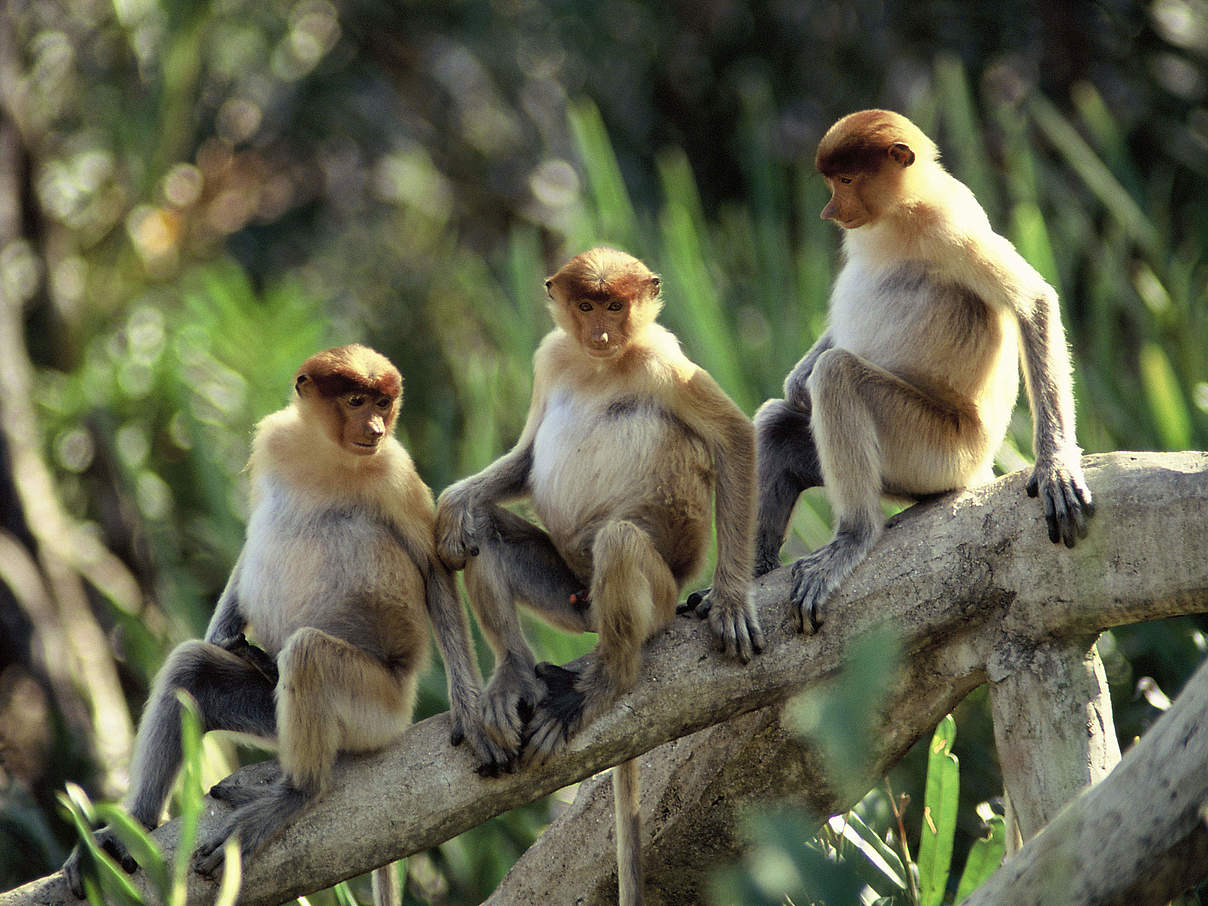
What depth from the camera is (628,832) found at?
274 centimetres

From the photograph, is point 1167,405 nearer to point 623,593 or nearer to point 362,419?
point 623,593

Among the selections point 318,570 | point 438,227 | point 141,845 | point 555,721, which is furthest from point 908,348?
point 438,227

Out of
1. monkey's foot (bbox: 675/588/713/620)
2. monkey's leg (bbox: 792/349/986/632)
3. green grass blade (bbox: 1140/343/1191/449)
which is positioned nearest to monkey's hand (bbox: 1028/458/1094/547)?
monkey's leg (bbox: 792/349/986/632)

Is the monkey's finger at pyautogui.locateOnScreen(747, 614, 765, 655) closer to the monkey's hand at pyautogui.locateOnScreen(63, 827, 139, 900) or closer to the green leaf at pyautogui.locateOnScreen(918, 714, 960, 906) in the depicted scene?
the green leaf at pyautogui.locateOnScreen(918, 714, 960, 906)

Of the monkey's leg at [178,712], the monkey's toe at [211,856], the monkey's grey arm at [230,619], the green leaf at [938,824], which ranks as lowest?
the green leaf at [938,824]

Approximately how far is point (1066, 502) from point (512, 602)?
1.19 m

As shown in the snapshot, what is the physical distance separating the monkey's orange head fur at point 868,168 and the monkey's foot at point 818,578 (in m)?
0.78

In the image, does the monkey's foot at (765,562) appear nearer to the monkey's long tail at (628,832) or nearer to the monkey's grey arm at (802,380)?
the monkey's grey arm at (802,380)

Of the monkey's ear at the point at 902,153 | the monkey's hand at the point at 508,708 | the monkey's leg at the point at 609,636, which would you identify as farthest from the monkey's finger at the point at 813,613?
the monkey's ear at the point at 902,153

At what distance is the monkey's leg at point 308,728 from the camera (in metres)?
2.55

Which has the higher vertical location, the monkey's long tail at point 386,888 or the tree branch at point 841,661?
the tree branch at point 841,661

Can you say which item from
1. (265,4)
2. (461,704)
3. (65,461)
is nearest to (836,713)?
(461,704)

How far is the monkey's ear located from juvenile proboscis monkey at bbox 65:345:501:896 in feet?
4.02

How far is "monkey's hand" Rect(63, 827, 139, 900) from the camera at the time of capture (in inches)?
98.2
